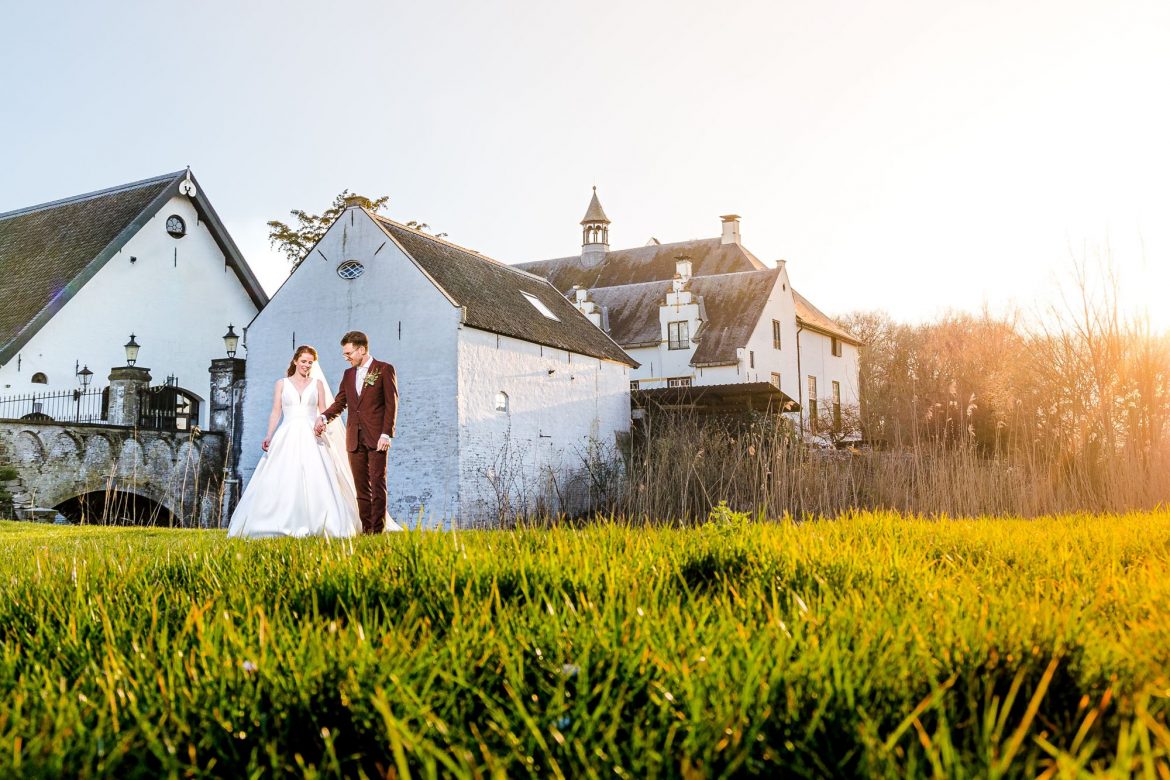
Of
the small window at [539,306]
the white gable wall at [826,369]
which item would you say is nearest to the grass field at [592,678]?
the small window at [539,306]

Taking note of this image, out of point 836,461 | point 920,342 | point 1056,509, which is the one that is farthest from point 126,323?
point 920,342

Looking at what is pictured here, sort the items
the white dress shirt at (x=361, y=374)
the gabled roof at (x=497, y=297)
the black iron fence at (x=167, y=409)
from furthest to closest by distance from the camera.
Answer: the gabled roof at (x=497, y=297) → the black iron fence at (x=167, y=409) → the white dress shirt at (x=361, y=374)

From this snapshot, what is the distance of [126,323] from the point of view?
83.2ft

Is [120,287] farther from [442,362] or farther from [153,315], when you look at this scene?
[442,362]

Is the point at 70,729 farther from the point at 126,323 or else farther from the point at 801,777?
the point at 126,323

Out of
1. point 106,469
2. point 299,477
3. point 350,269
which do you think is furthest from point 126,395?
point 299,477

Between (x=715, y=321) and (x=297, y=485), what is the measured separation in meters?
29.3

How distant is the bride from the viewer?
996 cm

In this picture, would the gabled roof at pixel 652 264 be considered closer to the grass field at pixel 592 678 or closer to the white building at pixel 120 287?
the white building at pixel 120 287

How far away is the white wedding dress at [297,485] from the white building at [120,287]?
15.2 meters

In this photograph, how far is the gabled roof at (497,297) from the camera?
23.9 meters

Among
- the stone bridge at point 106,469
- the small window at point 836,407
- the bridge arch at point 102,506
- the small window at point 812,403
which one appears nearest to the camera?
the stone bridge at point 106,469

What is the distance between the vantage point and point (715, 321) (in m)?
38.0

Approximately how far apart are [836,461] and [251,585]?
1163 cm
